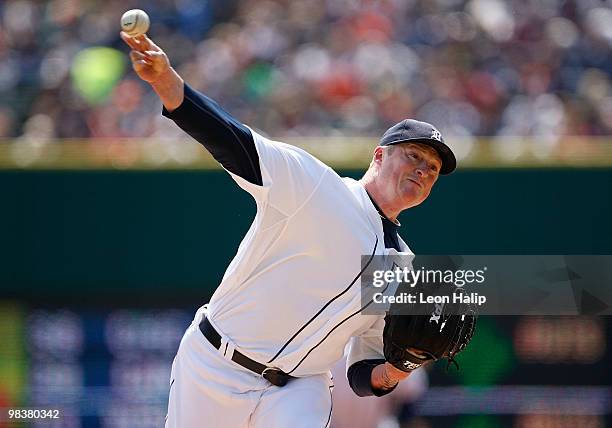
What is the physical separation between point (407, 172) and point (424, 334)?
58cm

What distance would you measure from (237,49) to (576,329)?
11.8 ft

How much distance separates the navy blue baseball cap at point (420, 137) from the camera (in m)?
3.76

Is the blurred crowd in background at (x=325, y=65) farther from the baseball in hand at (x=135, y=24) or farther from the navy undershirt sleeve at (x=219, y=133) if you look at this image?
the baseball in hand at (x=135, y=24)

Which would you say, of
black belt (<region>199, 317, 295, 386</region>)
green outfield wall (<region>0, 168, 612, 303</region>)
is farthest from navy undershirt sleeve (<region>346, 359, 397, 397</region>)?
green outfield wall (<region>0, 168, 612, 303</region>)

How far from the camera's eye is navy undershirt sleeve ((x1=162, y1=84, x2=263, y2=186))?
10.3 ft

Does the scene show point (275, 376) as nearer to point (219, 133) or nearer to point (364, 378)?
point (364, 378)

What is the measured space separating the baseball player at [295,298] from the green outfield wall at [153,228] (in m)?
2.62

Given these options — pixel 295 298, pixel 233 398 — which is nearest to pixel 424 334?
pixel 295 298

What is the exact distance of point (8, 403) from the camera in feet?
20.5

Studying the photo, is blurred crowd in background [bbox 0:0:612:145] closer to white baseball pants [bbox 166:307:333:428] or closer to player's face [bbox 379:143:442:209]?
player's face [bbox 379:143:442:209]

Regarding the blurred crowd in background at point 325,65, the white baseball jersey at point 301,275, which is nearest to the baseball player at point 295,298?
the white baseball jersey at point 301,275

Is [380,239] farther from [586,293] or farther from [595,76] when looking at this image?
[595,76]

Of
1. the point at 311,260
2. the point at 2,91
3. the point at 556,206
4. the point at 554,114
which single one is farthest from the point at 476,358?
the point at 2,91

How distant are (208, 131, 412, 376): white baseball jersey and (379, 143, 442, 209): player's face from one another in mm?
165
